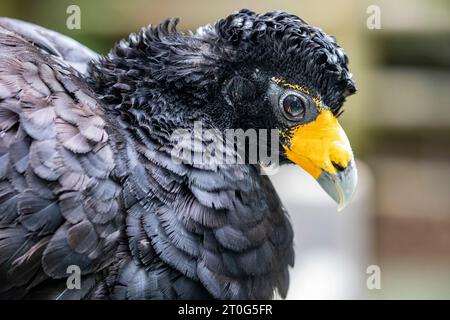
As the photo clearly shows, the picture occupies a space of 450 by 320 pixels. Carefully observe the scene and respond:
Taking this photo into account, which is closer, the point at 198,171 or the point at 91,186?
the point at 91,186

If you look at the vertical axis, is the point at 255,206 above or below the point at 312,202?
above

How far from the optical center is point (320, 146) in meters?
2.42

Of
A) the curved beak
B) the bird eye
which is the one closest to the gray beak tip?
the curved beak

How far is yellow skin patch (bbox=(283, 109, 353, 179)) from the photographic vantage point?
93.8 inches

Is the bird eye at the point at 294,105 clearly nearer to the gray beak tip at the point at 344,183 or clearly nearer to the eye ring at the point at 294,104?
the eye ring at the point at 294,104

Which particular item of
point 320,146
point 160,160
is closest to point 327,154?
point 320,146

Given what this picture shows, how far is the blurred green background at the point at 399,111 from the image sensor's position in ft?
20.1

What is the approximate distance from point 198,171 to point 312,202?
2.58 meters

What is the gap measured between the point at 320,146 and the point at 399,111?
4.53 meters

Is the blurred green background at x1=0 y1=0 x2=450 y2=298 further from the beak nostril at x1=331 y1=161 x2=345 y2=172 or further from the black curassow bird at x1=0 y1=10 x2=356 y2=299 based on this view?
the beak nostril at x1=331 y1=161 x2=345 y2=172

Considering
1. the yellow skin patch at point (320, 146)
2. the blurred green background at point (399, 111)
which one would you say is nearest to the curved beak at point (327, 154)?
the yellow skin patch at point (320, 146)
